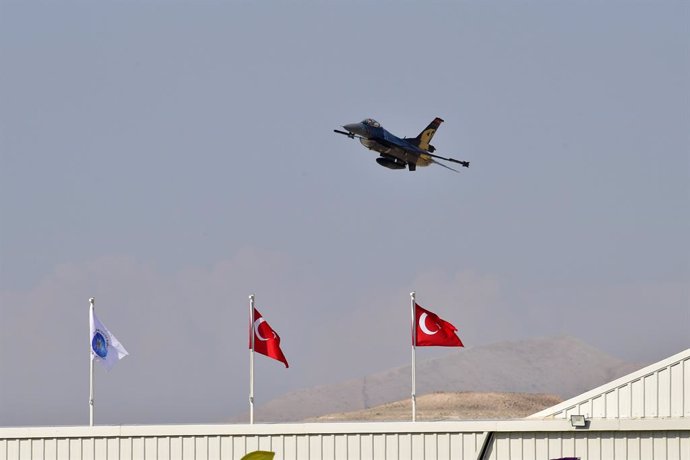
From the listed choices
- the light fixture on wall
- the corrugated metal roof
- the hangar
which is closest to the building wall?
the hangar

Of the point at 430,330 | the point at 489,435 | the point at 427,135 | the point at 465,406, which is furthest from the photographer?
the point at 427,135

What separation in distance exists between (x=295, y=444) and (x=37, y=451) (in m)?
6.74

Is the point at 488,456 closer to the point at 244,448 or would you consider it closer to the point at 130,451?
the point at 244,448

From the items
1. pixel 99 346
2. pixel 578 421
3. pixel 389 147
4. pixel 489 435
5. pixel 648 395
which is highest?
pixel 389 147

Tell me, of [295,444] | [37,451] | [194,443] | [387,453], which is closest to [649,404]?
[387,453]

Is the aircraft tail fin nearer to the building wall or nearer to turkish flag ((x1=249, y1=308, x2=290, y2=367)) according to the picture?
turkish flag ((x1=249, y1=308, x2=290, y2=367))

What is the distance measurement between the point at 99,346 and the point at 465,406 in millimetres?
28743

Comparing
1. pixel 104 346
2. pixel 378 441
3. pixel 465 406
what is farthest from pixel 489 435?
pixel 465 406

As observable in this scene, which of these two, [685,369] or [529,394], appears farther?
[529,394]

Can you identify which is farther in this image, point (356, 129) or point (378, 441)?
point (356, 129)

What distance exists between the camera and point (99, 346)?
39.4 meters

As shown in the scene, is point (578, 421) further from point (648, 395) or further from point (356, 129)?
point (356, 129)

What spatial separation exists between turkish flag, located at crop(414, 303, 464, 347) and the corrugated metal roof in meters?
3.92

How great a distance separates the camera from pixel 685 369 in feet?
119
